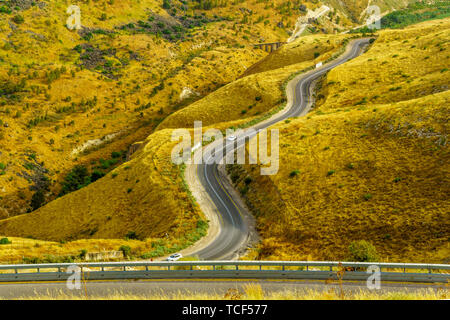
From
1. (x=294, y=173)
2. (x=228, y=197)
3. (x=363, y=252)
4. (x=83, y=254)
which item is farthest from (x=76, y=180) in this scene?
(x=363, y=252)

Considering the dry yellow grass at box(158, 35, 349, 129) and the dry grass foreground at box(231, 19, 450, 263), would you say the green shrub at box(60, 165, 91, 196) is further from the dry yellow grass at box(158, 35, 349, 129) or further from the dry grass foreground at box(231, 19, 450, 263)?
the dry grass foreground at box(231, 19, 450, 263)

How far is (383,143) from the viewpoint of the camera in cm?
3750

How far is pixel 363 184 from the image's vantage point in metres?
32.9

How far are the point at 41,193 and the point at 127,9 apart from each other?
95458 millimetres

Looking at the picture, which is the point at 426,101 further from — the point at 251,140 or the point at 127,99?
the point at 127,99

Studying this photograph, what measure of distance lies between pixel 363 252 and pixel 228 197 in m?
20.1

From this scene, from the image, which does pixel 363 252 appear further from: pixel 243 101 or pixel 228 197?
pixel 243 101

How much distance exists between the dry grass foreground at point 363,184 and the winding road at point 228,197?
1.81 meters

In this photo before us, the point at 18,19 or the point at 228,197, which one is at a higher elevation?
the point at 18,19

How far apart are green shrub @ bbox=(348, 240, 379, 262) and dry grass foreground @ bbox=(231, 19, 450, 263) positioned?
1489 mm

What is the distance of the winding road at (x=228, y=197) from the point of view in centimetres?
3175

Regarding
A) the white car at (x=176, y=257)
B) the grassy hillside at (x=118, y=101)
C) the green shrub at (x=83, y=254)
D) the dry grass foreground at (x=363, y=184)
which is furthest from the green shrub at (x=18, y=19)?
the white car at (x=176, y=257)

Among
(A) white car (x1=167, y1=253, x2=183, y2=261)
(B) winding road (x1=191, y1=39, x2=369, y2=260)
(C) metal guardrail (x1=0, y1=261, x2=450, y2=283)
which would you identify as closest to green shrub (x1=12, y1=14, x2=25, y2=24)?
(B) winding road (x1=191, y1=39, x2=369, y2=260)

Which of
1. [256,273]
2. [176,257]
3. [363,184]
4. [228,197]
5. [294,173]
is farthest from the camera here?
[228,197]
